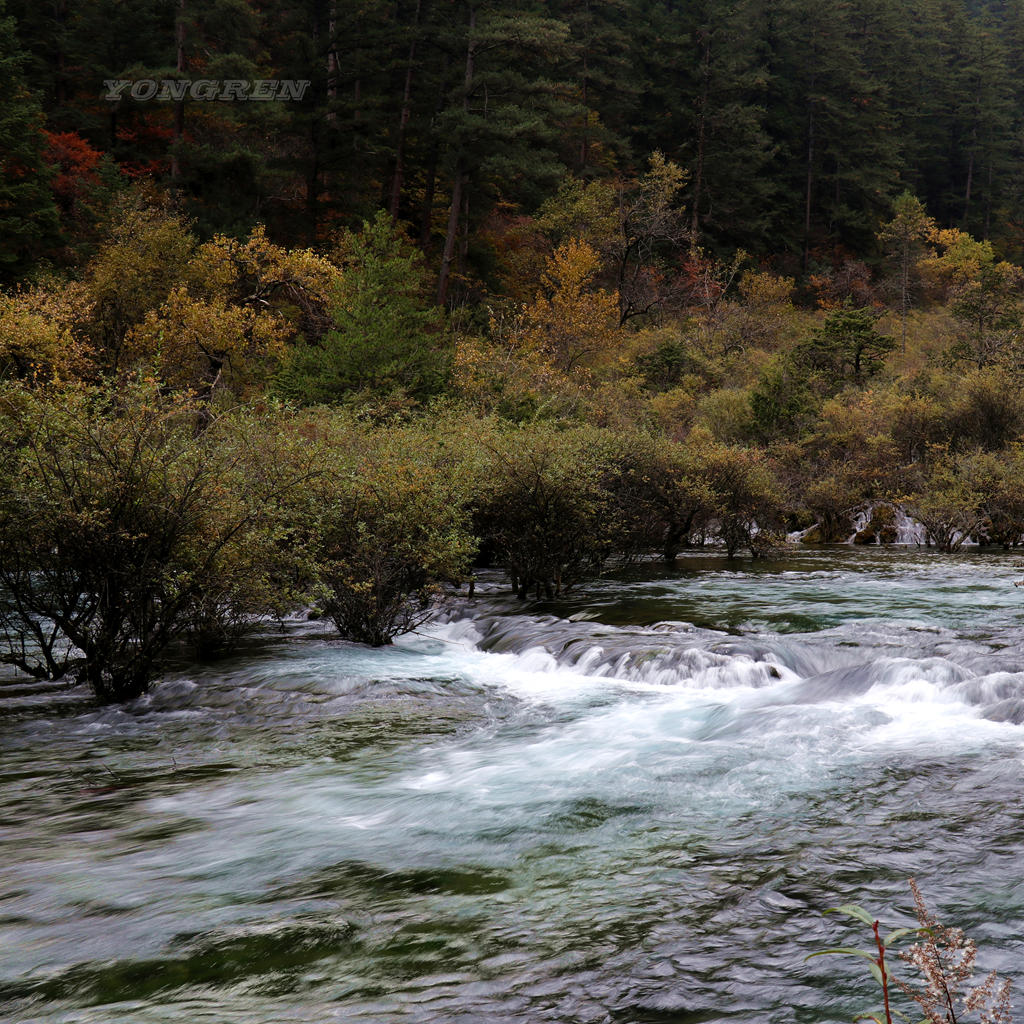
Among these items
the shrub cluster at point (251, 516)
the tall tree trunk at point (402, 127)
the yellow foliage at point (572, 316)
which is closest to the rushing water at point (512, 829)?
the shrub cluster at point (251, 516)

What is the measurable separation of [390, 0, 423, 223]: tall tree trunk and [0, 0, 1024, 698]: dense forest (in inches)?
9.8

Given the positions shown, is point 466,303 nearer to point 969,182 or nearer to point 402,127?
point 402,127

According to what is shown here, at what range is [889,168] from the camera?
6506 centimetres

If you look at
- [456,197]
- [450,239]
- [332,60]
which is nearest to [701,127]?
[456,197]

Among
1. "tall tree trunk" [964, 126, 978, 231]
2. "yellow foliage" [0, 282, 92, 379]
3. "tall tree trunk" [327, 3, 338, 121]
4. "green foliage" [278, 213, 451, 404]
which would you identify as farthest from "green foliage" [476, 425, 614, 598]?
"tall tree trunk" [964, 126, 978, 231]

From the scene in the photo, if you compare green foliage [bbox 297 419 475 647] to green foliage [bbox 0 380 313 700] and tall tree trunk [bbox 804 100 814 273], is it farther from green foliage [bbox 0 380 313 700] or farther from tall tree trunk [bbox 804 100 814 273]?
tall tree trunk [bbox 804 100 814 273]

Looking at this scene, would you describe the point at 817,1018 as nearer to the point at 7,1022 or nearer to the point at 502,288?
the point at 7,1022

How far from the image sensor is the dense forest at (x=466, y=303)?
35.4ft

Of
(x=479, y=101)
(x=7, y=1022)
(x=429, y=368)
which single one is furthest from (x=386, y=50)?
(x=7, y=1022)

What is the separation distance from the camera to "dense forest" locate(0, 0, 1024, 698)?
35.4ft

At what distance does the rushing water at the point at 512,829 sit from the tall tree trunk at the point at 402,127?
33.5 m

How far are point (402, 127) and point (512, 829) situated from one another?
4035 centimetres

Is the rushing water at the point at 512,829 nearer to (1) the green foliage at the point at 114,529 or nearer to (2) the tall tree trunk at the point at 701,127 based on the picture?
(1) the green foliage at the point at 114,529

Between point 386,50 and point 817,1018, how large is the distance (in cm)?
4438
